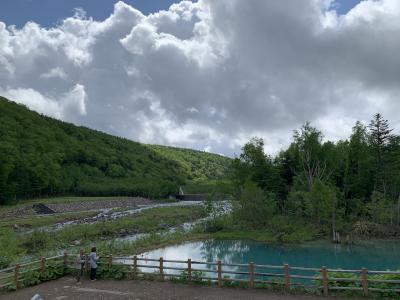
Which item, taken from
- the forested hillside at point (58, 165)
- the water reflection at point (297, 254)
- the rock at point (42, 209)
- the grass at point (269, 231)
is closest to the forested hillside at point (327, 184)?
the grass at point (269, 231)

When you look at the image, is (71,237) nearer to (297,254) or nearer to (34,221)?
(34,221)

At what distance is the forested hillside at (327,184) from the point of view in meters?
46.9

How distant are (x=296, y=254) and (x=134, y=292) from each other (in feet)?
77.0

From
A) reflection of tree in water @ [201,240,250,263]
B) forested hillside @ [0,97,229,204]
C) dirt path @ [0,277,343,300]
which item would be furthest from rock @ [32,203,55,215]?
dirt path @ [0,277,343,300]

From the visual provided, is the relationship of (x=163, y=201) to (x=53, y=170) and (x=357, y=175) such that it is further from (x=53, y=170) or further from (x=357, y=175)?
(x=357, y=175)

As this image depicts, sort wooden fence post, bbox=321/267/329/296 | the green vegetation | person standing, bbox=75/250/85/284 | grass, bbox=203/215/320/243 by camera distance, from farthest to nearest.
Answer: grass, bbox=203/215/320/243 → the green vegetation → person standing, bbox=75/250/85/284 → wooden fence post, bbox=321/267/329/296

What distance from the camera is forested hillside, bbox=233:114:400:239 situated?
46875mm

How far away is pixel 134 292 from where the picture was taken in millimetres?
17734

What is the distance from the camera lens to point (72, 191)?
4953 inches

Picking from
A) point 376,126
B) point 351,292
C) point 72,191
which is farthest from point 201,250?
point 72,191

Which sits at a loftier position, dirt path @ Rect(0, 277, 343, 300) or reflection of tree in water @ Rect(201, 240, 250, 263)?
dirt path @ Rect(0, 277, 343, 300)

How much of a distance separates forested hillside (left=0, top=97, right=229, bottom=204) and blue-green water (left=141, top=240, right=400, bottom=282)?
58030mm

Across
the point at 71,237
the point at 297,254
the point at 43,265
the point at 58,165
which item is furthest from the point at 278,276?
the point at 58,165

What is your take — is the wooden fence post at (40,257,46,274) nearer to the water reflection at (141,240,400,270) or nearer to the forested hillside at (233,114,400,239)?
Result: the water reflection at (141,240,400,270)
